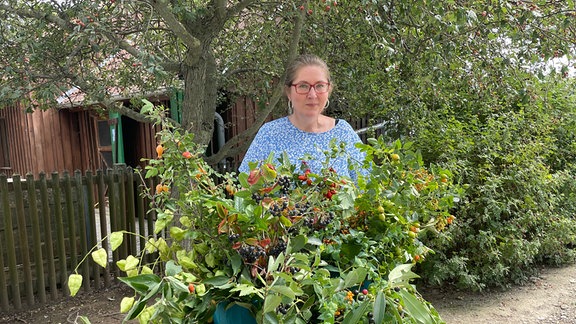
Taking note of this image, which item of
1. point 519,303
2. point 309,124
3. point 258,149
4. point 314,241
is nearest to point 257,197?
point 314,241

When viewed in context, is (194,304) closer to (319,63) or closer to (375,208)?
(375,208)

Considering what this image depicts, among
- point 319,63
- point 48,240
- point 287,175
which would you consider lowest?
point 48,240

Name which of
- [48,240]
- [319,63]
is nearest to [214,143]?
[48,240]

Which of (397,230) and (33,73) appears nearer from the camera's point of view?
(397,230)

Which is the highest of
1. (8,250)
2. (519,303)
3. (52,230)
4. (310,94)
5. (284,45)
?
(284,45)

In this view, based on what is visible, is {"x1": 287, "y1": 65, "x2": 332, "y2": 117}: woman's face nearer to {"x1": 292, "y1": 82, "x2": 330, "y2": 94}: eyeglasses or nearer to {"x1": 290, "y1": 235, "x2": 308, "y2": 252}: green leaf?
{"x1": 292, "y1": 82, "x2": 330, "y2": 94}: eyeglasses

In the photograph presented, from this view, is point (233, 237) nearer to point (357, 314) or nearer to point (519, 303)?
point (357, 314)

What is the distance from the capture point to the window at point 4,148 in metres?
A: 13.3

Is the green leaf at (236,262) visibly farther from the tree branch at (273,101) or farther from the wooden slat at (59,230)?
the wooden slat at (59,230)

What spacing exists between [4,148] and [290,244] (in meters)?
15.1

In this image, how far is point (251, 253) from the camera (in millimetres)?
987

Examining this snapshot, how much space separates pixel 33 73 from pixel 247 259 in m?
3.67

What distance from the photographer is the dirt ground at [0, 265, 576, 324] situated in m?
3.86

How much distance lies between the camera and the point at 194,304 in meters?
1.00
